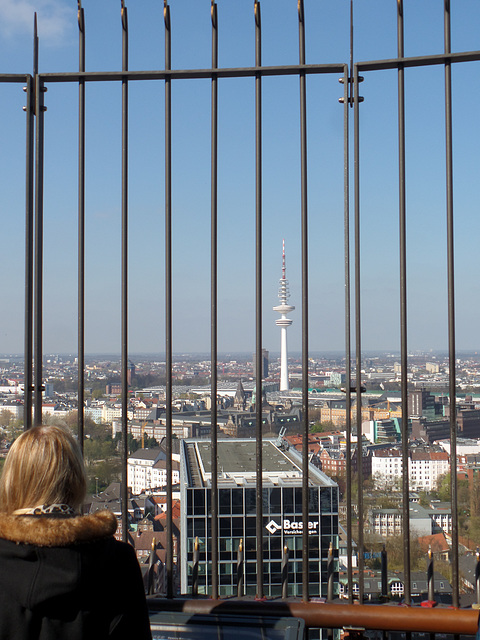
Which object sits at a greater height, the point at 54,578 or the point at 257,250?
the point at 257,250

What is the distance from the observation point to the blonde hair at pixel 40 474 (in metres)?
1.56

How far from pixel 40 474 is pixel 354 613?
4.99 ft

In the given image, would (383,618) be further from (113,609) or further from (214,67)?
(214,67)

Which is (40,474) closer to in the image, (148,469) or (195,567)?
(195,567)

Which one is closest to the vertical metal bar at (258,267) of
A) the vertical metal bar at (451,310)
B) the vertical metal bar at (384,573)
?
the vertical metal bar at (384,573)

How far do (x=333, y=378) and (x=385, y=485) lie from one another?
2.28 ft

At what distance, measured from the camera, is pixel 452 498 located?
243 centimetres

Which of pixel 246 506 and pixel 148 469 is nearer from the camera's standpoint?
pixel 246 506

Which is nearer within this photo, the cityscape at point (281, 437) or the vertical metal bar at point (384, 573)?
the vertical metal bar at point (384, 573)

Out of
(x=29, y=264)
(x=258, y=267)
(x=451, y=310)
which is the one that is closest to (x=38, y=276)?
(x=29, y=264)

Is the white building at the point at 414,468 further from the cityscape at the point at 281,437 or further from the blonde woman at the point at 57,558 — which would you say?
the blonde woman at the point at 57,558

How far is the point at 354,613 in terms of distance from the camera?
7.82ft

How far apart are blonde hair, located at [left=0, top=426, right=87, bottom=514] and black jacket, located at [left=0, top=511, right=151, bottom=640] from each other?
0.07m

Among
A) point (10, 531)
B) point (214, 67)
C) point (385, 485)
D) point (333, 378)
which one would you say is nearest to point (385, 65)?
point (214, 67)
